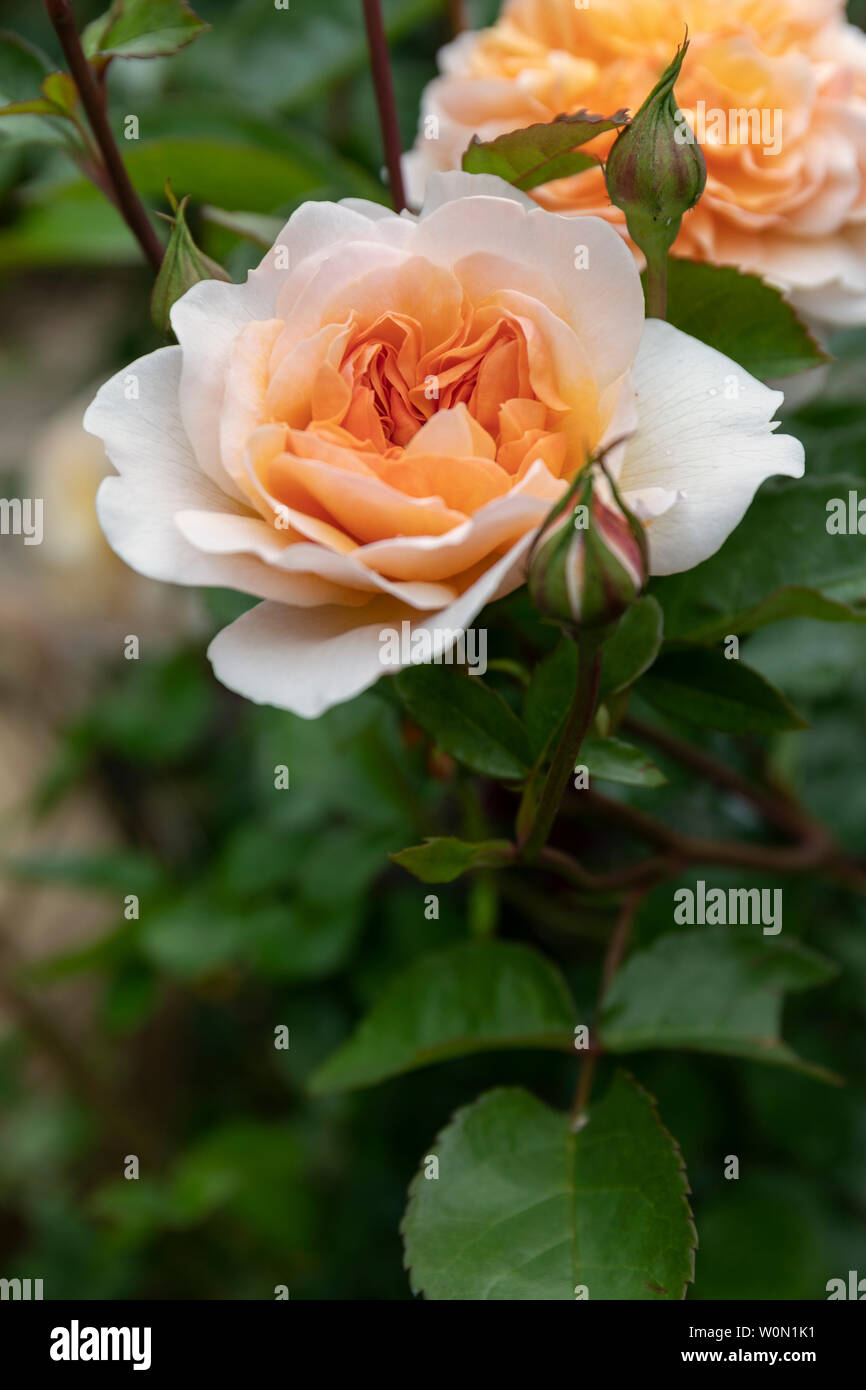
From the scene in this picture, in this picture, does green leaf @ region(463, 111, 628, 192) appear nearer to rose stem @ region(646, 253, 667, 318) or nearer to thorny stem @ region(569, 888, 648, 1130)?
rose stem @ region(646, 253, 667, 318)

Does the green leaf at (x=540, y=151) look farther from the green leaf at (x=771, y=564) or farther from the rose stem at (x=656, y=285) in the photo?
the green leaf at (x=771, y=564)

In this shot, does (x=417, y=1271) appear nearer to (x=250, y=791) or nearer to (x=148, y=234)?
(x=148, y=234)

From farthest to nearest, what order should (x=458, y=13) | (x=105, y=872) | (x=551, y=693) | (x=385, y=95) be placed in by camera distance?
(x=105, y=872) < (x=458, y=13) < (x=385, y=95) < (x=551, y=693)

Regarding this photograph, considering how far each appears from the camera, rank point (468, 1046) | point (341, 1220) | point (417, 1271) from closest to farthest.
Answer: point (417, 1271)
point (468, 1046)
point (341, 1220)

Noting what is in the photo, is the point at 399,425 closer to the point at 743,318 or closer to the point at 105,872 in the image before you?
the point at 743,318

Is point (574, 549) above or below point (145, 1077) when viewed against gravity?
above

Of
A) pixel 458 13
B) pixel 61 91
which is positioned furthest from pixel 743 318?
pixel 458 13
